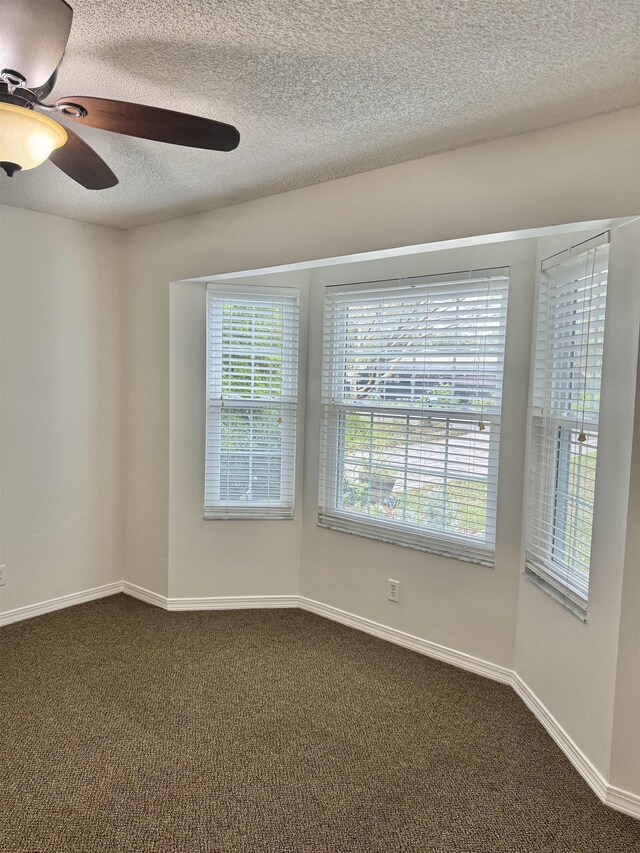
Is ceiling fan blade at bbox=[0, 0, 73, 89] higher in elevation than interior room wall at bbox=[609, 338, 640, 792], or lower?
higher

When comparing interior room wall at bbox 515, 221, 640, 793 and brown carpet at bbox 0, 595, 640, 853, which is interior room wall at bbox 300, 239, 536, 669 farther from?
interior room wall at bbox 515, 221, 640, 793

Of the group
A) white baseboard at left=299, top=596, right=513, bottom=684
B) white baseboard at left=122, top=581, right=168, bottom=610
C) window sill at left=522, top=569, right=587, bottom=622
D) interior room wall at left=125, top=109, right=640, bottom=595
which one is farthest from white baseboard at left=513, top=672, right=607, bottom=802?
white baseboard at left=122, top=581, right=168, bottom=610

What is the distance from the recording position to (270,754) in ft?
7.16

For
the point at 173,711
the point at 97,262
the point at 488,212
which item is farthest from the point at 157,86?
the point at 173,711

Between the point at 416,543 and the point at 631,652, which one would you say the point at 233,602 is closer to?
the point at 416,543

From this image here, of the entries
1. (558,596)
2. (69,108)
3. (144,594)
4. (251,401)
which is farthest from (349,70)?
(144,594)

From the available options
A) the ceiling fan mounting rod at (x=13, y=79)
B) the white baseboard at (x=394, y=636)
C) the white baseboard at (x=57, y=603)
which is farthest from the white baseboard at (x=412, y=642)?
the ceiling fan mounting rod at (x=13, y=79)

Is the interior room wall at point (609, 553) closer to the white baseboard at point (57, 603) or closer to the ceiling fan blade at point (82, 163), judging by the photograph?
the ceiling fan blade at point (82, 163)


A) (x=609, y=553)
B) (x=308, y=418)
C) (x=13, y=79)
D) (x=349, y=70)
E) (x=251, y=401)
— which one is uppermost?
(x=349, y=70)

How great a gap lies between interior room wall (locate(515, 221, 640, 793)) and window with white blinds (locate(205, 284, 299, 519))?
6.24ft

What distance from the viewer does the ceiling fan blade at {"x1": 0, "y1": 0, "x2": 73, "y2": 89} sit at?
1243 mm

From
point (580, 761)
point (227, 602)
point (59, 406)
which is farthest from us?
point (227, 602)

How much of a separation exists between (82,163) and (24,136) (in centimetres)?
40

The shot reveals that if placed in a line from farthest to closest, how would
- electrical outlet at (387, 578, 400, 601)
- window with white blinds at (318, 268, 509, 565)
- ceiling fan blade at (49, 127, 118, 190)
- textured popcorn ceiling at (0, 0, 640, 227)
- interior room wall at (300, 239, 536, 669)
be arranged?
1. electrical outlet at (387, 578, 400, 601)
2. window with white blinds at (318, 268, 509, 565)
3. interior room wall at (300, 239, 536, 669)
4. ceiling fan blade at (49, 127, 118, 190)
5. textured popcorn ceiling at (0, 0, 640, 227)
